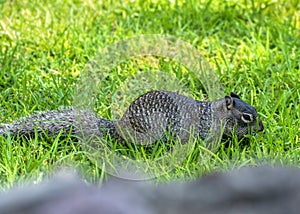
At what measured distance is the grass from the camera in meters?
3.30

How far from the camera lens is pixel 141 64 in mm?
4621

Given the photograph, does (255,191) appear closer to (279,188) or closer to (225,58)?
(279,188)

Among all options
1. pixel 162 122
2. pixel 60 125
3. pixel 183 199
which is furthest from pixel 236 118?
pixel 183 199

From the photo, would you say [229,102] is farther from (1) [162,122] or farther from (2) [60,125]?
(2) [60,125]

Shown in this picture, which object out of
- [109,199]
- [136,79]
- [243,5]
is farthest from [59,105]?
[109,199]

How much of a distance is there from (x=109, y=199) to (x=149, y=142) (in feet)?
8.32

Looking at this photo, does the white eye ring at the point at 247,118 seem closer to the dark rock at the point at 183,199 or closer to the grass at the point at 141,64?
the grass at the point at 141,64

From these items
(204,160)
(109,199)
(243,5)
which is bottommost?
(204,160)

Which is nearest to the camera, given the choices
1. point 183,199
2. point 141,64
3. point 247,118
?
point 183,199

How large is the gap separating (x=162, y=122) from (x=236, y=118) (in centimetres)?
39

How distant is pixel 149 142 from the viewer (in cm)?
347

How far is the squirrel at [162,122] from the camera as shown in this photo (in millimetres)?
3510

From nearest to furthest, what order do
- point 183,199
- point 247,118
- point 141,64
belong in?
1. point 183,199
2. point 247,118
3. point 141,64

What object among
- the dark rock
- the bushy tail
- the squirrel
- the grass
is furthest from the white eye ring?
the dark rock
